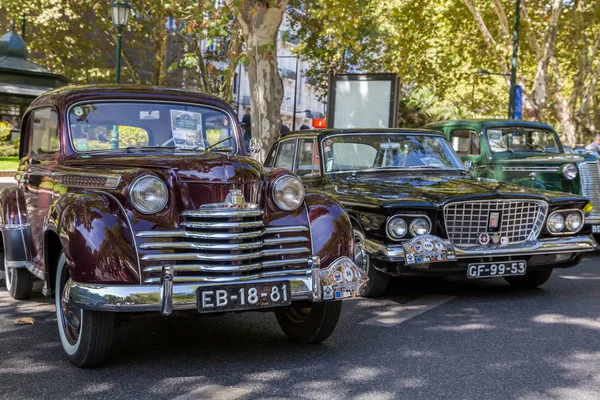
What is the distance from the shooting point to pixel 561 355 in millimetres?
5461

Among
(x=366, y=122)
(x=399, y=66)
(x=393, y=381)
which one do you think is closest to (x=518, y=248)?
(x=393, y=381)

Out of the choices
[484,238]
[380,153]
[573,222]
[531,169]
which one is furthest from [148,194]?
[531,169]

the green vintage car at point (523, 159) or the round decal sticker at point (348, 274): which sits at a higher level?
the green vintage car at point (523, 159)

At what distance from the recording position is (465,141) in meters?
12.0

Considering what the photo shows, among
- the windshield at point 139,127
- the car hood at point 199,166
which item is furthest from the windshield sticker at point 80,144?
the car hood at point 199,166

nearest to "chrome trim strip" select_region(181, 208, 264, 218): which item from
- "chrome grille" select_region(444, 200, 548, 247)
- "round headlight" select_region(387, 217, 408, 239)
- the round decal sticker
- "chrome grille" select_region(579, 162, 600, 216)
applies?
the round decal sticker

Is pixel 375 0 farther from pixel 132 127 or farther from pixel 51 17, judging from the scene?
pixel 132 127

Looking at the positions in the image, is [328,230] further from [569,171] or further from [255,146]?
[569,171]

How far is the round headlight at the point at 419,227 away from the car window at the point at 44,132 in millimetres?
3084

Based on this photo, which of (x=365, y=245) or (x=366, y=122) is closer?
(x=365, y=245)

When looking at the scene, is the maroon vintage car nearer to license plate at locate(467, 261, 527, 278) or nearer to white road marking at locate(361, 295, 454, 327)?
white road marking at locate(361, 295, 454, 327)

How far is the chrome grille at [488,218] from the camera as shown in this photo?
7.32 m

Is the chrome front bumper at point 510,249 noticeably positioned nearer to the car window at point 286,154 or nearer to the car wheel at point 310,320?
the car wheel at point 310,320

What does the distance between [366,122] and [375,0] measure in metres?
13.0
